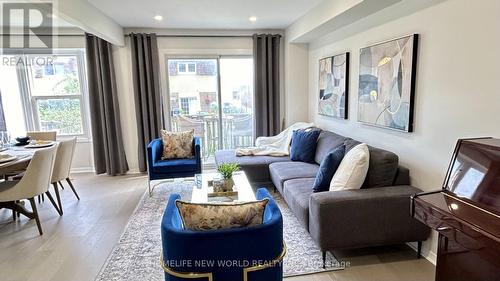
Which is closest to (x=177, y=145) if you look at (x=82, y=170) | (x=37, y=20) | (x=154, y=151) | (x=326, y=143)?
(x=154, y=151)

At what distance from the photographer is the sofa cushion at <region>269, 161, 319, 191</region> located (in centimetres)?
339

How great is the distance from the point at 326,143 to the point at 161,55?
3.09 metres

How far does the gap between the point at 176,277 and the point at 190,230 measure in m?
0.25

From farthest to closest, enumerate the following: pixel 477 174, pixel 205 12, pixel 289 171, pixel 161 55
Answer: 1. pixel 161 55
2. pixel 205 12
3. pixel 289 171
4. pixel 477 174

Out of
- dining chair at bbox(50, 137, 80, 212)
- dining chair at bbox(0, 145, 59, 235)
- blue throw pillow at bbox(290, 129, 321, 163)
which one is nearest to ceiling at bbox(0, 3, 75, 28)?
dining chair at bbox(50, 137, 80, 212)

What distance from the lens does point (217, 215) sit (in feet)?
5.02

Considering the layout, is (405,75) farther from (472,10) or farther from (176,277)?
(176,277)

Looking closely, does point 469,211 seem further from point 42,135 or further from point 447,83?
point 42,135

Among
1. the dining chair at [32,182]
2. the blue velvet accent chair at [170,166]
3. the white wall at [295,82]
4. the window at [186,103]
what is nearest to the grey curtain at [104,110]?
the window at [186,103]

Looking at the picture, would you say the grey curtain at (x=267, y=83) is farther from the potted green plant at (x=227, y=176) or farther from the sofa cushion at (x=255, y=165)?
the potted green plant at (x=227, y=176)

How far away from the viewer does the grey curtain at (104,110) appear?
15.6ft

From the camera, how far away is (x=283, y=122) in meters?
5.40

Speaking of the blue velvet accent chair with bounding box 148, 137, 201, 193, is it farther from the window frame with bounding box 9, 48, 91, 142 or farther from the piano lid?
the piano lid

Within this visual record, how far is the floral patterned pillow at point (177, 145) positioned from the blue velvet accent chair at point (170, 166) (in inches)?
4.6
